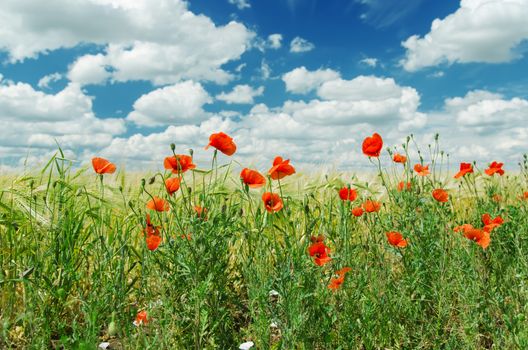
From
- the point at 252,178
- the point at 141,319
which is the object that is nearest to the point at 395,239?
the point at 252,178

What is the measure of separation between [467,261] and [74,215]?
2016 millimetres

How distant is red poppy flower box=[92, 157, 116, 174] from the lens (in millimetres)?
2549

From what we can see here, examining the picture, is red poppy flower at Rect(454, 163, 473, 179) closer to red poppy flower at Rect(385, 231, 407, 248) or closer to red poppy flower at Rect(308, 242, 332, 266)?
red poppy flower at Rect(385, 231, 407, 248)

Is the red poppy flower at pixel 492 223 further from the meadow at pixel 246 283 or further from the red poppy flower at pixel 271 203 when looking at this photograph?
the red poppy flower at pixel 271 203

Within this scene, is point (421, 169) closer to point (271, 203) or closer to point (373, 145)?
point (373, 145)

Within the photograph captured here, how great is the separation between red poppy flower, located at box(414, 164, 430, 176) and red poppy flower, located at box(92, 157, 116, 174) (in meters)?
1.87

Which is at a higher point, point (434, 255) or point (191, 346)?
point (434, 255)

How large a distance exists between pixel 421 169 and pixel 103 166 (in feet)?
6.32

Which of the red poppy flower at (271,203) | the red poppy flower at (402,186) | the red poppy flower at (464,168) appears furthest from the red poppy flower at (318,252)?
the red poppy flower at (464,168)

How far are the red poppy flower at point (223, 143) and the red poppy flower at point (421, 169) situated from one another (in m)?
1.43

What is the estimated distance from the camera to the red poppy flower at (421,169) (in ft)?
11.2

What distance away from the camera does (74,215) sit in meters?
2.96

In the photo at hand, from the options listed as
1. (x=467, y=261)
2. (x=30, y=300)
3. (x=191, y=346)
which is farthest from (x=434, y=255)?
(x=30, y=300)

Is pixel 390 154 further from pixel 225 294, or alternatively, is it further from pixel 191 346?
pixel 191 346
